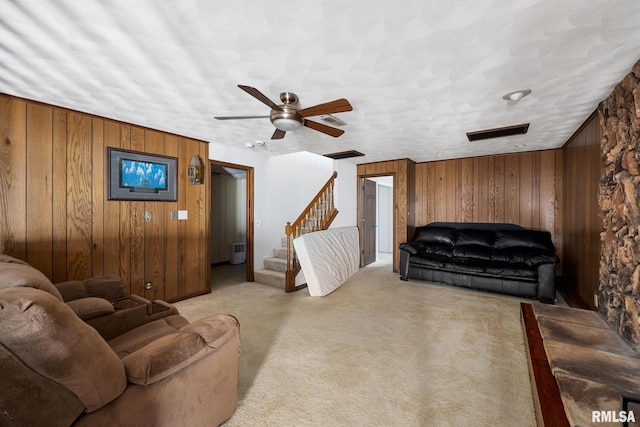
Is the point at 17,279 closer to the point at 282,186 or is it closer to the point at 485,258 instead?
the point at 282,186

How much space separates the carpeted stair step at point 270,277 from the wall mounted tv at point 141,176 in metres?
1.85

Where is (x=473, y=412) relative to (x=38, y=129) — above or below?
below

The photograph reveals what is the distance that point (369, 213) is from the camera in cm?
631

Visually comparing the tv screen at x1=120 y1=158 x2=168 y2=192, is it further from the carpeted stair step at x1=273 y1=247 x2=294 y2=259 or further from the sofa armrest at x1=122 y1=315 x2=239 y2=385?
the sofa armrest at x1=122 y1=315 x2=239 y2=385

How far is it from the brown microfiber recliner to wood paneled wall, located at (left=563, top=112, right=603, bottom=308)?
3703mm

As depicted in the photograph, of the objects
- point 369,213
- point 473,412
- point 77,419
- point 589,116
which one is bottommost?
point 473,412

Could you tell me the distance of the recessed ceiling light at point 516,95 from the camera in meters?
2.34

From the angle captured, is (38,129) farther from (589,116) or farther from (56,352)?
(589,116)

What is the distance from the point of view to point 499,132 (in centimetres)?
354

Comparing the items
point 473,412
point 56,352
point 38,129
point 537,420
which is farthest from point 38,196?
point 537,420

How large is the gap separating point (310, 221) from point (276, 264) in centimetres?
98

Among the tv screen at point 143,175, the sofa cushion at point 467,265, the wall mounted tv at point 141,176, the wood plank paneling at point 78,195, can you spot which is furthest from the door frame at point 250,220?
the sofa cushion at point 467,265

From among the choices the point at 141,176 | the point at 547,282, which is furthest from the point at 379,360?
the point at 141,176

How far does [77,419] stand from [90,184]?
274cm
